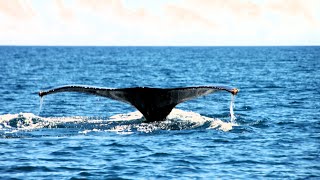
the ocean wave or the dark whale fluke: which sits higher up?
the dark whale fluke

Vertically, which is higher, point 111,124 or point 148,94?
point 148,94

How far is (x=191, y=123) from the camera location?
1758 cm

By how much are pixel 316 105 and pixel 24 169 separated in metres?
15.6

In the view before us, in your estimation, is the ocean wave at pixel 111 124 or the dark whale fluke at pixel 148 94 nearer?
the dark whale fluke at pixel 148 94

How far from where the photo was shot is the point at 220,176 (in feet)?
38.7

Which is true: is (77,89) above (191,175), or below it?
above

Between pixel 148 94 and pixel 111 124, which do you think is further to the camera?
pixel 111 124

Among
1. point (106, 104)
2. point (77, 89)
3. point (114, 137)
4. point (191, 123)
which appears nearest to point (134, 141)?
point (114, 137)

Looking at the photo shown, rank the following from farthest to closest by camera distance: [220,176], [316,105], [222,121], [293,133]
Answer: [316,105] → [222,121] → [293,133] → [220,176]

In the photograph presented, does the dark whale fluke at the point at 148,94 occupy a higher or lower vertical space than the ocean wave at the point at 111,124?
higher

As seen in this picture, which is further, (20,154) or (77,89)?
(77,89)

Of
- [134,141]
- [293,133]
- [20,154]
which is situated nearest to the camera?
[20,154]

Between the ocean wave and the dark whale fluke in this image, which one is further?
the ocean wave

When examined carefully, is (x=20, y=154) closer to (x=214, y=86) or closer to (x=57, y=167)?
(x=57, y=167)
